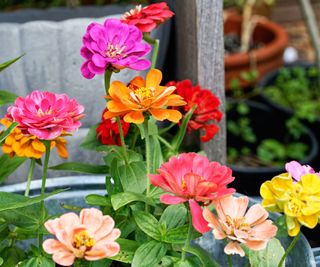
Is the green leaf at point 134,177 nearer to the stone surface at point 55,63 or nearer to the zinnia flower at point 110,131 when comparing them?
the zinnia flower at point 110,131

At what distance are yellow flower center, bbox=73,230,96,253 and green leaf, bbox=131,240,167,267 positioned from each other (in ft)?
0.47

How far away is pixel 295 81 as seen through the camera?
233 centimetres

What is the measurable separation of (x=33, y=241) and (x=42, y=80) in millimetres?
442

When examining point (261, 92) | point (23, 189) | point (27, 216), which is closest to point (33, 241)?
point (23, 189)

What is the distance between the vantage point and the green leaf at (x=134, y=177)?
2.86 feet

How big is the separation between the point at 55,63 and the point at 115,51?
58 cm

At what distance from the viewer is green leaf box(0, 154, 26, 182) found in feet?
3.14

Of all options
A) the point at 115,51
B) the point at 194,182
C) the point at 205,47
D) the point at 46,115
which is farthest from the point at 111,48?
the point at 205,47

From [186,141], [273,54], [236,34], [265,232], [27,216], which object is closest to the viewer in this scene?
[265,232]

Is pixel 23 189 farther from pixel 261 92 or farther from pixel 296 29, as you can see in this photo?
→ pixel 296 29

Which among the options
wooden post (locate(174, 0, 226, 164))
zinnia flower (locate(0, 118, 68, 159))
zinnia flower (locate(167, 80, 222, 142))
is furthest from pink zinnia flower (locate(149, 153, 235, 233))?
wooden post (locate(174, 0, 226, 164))

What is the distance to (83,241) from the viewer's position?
629mm

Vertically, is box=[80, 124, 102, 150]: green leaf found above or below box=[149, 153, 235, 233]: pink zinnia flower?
below

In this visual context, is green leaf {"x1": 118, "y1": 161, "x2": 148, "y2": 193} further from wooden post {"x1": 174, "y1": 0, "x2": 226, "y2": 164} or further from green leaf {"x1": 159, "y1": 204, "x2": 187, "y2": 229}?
wooden post {"x1": 174, "y1": 0, "x2": 226, "y2": 164}
